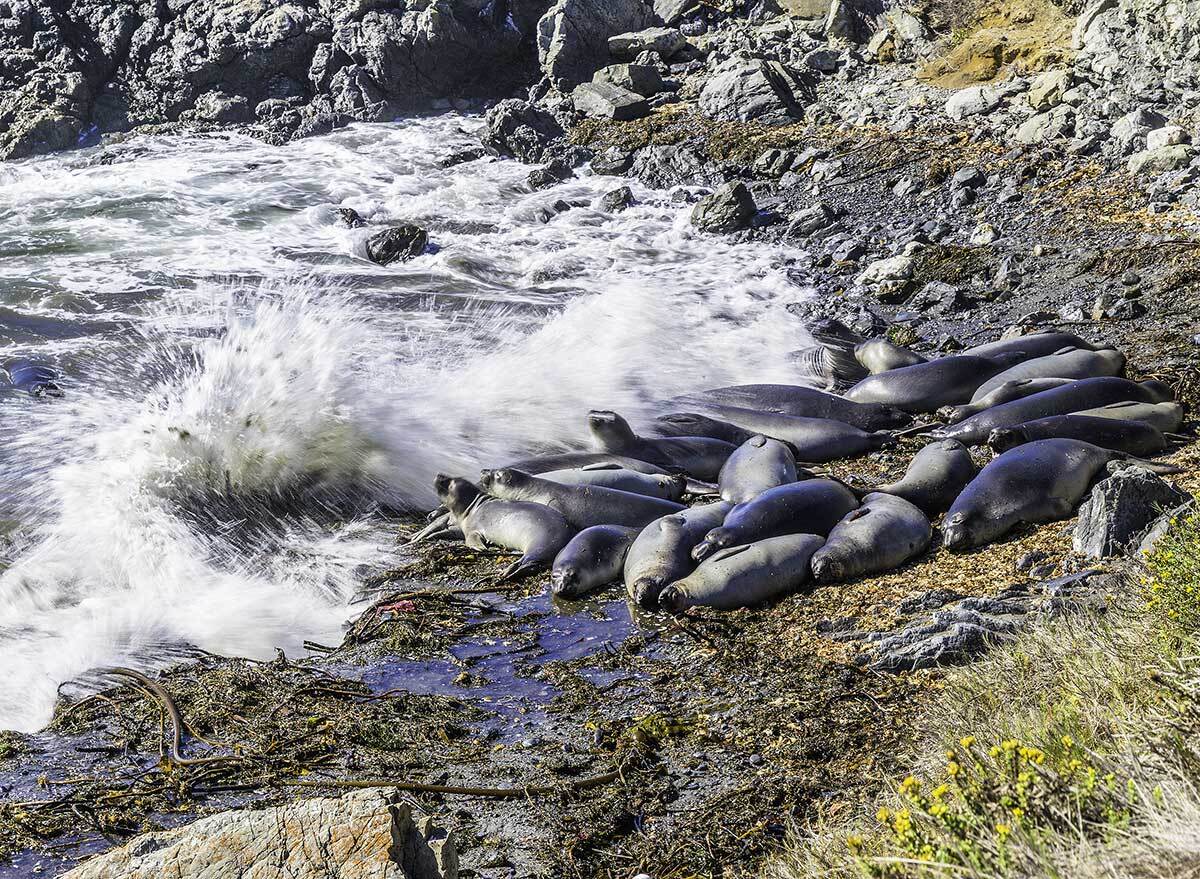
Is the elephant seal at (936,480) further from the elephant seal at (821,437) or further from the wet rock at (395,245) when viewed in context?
the wet rock at (395,245)

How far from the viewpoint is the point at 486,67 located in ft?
66.2

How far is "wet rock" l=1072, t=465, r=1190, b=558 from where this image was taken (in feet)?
17.2

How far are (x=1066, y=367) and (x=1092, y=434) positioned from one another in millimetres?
1556

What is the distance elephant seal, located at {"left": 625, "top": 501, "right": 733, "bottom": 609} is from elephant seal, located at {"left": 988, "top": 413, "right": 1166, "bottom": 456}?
6.27 feet

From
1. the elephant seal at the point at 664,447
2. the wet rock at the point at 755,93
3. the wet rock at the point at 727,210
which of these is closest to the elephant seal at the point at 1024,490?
the elephant seal at the point at 664,447

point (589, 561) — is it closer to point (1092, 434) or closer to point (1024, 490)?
point (1024, 490)

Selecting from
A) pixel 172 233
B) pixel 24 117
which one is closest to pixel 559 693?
pixel 172 233

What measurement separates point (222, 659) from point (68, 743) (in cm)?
95

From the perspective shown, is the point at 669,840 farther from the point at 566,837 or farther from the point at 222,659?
the point at 222,659

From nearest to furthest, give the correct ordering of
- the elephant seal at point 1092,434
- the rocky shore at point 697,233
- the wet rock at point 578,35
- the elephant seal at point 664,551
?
the rocky shore at point 697,233
the elephant seal at point 664,551
the elephant seal at point 1092,434
the wet rock at point 578,35

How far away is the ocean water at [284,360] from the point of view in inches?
259

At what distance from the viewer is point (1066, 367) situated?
320 inches

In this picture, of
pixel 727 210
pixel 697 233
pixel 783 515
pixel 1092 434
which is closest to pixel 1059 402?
pixel 1092 434

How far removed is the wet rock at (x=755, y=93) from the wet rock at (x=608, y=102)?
104 cm
